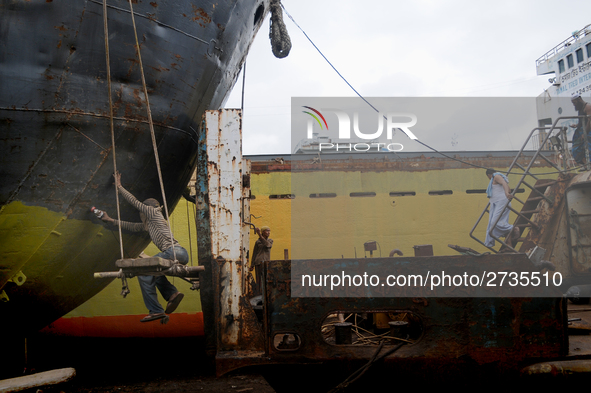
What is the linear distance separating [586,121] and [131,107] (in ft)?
21.7

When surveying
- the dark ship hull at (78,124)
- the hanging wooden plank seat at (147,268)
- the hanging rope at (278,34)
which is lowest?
the hanging wooden plank seat at (147,268)

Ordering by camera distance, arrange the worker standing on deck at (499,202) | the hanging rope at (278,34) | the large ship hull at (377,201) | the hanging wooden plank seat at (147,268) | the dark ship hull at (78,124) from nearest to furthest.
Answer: the hanging wooden plank seat at (147,268) → the dark ship hull at (78,124) → the hanging rope at (278,34) → the worker standing on deck at (499,202) → the large ship hull at (377,201)

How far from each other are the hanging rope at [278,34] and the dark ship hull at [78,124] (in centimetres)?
84

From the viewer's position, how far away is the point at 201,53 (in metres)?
3.83

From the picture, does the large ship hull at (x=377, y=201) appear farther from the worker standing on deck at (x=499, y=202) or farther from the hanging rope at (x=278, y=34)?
the hanging rope at (x=278, y=34)

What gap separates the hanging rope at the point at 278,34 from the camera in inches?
186

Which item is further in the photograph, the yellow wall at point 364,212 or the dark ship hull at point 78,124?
the yellow wall at point 364,212

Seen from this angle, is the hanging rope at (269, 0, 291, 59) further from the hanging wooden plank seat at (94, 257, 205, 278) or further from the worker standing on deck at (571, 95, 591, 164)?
the worker standing on deck at (571, 95, 591, 164)

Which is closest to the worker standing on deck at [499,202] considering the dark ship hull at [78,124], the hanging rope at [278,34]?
the hanging rope at [278,34]

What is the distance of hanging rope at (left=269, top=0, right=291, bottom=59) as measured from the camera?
473 centimetres

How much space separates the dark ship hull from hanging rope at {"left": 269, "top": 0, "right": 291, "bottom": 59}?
0.84 m

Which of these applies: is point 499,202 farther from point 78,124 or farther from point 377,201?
point 78,124

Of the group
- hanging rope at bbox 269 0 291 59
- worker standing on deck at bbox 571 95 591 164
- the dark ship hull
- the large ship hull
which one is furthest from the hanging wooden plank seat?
worker standing on deck at bbox 571 95 591 164

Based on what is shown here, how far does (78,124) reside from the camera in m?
3.24
